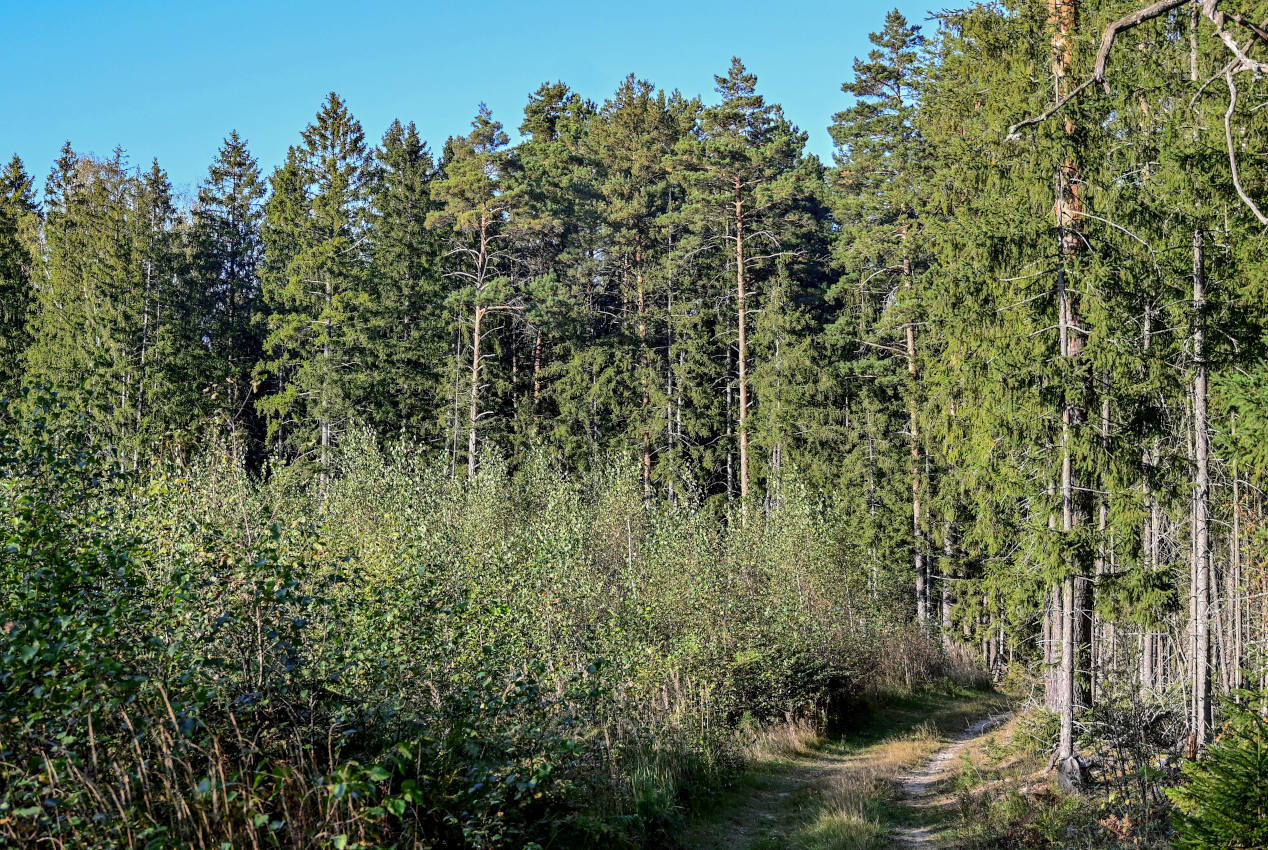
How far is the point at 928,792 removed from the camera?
1259 cm

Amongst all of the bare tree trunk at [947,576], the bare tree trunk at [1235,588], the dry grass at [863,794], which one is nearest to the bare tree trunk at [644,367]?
the bare tree trunk at [947,576]

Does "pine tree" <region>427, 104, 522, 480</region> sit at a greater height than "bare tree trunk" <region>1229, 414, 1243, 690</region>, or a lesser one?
greater

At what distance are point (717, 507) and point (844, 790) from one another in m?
23.3

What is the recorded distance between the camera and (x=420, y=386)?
38.0 metres

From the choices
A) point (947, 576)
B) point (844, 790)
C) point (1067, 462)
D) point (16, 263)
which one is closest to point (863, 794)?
point (844, 790)

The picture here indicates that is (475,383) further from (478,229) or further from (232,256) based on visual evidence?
(232,256)

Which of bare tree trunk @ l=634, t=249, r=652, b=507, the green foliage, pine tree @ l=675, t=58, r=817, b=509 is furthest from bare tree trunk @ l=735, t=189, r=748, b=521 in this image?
the green foliage

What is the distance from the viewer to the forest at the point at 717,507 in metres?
5.68

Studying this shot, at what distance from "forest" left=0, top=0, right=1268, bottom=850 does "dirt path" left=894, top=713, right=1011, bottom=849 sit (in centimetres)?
41

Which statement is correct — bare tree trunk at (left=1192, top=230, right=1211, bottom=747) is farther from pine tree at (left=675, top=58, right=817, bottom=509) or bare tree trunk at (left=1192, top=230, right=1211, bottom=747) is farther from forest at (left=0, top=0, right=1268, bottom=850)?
pine tree at (left=675, top=58, right=817, bottom=509)

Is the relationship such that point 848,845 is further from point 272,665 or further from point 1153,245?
point 1153,245

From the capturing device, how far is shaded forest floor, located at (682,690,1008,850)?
10.1 m

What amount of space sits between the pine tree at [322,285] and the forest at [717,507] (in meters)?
0.19

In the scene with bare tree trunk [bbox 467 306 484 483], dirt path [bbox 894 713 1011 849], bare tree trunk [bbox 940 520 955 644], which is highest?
bare tree trunk [bbox 467 306 484 483]
